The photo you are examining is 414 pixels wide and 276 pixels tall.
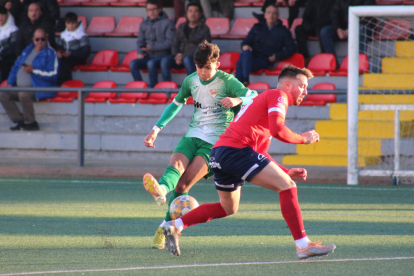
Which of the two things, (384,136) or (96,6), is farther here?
(96,6)

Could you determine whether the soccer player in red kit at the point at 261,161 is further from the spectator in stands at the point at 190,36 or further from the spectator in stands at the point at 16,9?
the spectator in stands at the point at 16,9

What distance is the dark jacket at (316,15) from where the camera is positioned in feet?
39.8

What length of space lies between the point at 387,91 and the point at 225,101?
6905mm

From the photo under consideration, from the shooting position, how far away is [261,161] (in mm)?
4383

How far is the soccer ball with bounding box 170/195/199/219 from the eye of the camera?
5.03 metres

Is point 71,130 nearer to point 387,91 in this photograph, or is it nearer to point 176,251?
point 387,91

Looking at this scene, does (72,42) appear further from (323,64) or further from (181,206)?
(181,206)

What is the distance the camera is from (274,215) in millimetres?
6875

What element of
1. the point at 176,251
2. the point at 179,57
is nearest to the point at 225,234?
the point at 176,251

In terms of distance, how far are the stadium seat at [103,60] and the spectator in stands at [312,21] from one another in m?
4.09

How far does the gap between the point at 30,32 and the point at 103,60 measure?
1.65m

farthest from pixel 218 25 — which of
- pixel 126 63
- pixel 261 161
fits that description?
pixel 261 161

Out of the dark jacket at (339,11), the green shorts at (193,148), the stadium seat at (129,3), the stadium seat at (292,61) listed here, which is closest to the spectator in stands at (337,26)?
the dark jacket at (339,11)

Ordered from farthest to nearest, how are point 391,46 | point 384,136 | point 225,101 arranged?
1. point 391,46
2. point 384,136
3. point 225,101
